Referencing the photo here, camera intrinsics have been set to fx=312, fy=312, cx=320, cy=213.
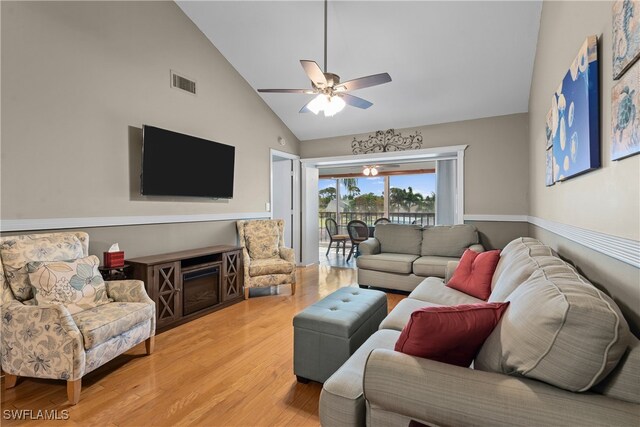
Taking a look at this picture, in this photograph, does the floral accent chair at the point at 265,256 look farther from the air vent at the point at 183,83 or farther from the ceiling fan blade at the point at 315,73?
the ceiling fan blade at the point at 315,73

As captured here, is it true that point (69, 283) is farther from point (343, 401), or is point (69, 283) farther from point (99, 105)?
point (343, 401)

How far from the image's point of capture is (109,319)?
2.10 meters

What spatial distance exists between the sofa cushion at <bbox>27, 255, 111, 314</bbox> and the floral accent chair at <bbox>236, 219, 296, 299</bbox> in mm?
1744

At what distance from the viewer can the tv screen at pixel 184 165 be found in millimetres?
3258

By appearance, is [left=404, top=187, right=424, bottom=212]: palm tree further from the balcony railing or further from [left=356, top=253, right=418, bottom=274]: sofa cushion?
[left=356, top=253, right=418, bottom=274]: sofa cushion

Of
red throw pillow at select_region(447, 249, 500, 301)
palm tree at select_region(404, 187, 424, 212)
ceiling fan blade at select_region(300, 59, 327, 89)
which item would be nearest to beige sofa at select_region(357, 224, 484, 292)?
red throw pillow at select_region(447, 249, 500, 301)

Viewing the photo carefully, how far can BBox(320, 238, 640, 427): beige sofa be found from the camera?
2.90 feet

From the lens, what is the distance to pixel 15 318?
76.1 inches

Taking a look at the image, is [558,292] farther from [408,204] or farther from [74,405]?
[408,204]

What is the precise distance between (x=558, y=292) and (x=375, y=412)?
786mm

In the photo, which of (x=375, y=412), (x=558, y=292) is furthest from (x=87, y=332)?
(x=558, y=292)

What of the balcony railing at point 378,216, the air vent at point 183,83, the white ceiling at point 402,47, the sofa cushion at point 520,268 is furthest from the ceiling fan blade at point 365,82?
the balcony railing at point 378,216

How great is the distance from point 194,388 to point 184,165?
2.44 metres

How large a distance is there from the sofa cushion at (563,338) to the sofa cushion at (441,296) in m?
1.32
